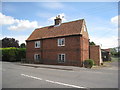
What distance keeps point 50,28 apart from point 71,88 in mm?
22321

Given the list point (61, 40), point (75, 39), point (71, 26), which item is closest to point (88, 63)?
point (75, 39)

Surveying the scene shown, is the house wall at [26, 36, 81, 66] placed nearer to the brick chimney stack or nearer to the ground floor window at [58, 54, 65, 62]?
the ground floor window at [58, 54, 65, 62]

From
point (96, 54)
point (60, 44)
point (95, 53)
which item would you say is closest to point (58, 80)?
point (60, 44)

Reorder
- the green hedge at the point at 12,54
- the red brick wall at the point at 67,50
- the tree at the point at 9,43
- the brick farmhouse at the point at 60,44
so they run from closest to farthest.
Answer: the red brick wall at the point at 67,50
the brick farmhouse at the point at 60,44
the green hedge at the point at 12,54
the tree at the point at 9,43

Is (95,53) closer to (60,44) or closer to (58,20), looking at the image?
(60,44)

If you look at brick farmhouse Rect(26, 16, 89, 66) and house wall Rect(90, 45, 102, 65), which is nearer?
brick farmhouse Rect(26, 16, 89, 66)

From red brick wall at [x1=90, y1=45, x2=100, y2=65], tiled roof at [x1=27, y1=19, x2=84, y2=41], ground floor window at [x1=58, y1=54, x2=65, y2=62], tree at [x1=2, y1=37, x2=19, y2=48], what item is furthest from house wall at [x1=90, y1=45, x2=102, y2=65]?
tree at [x1=2, y1=37, x2=19, y2=48]

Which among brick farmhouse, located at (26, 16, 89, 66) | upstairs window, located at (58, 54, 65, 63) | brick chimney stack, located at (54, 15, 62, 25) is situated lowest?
upstairs window, located at (58, 54, 65, 63)

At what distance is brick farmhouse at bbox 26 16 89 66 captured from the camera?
72.3ft

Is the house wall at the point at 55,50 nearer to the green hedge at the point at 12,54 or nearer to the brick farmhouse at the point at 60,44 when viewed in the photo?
the brick farmhouse at the point at 60,44

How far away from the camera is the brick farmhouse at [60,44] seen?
22.0 metres

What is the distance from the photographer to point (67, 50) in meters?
22.9

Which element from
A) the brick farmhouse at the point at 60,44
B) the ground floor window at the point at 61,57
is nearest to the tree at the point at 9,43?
the brick farmhouse at the point at 60,44

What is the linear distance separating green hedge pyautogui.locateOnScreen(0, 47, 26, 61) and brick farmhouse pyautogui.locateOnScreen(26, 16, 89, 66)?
22.7 ft
